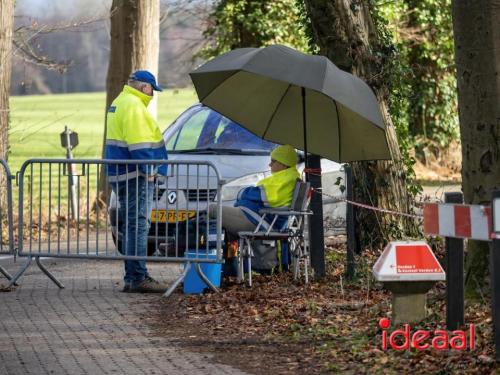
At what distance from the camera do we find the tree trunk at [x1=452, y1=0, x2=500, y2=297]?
30.7 feet

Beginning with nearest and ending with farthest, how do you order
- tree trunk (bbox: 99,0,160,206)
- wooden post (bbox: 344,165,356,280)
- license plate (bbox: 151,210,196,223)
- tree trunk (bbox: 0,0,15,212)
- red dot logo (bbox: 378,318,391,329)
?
1. red dot logo (bbox: 378,318,391,329)
2. wooden post (bbox: 344,165,356,280)
3. license plate (bbox: 151,210,196,223)
4. tree trunk (bbox: 0,0,15,212)
5. tree trunk (bbox: 99,0,160,206)

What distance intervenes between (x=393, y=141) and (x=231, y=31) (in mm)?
14304

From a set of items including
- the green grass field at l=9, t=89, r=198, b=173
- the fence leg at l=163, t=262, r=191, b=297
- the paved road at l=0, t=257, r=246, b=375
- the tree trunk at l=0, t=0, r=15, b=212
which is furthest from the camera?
the green grass field at l=9, t=89, r=198, b=173

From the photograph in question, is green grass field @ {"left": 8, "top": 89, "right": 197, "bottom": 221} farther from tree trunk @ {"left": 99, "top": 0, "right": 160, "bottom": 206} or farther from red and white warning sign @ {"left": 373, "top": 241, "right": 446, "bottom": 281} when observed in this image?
red and white warning sign @ {"left": 373, "top": 241, "right": 446, "bottom": 281}

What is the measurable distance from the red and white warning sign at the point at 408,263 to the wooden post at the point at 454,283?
0.13 metres

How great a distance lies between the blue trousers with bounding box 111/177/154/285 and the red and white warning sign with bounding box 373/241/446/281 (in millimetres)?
3965

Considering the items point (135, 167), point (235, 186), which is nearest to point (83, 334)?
point (135, 167)

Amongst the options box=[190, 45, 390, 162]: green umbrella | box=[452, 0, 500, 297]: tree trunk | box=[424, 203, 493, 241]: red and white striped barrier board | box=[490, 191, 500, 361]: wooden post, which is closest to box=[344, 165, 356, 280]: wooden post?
box=[190, 45, 390, 162]: green umbrella

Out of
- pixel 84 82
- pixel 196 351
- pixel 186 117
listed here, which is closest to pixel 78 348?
pixel 196 351

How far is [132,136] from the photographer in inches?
480

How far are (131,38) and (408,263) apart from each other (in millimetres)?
13785

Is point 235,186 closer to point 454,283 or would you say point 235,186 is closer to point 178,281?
point 178,281

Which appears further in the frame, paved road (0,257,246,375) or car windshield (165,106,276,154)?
car windshield (165,106,276,154)

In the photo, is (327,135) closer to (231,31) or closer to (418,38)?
(231,31)
